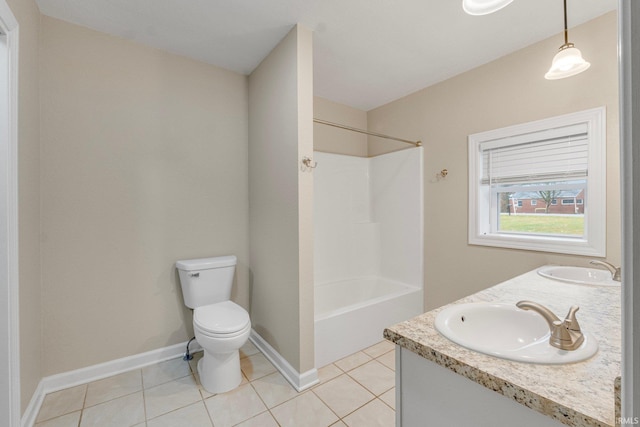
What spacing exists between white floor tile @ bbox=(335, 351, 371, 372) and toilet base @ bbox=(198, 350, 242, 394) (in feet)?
2.58

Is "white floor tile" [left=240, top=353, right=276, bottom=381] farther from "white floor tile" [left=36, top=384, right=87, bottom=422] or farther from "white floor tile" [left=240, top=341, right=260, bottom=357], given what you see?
"white floor tile" [left=36, top=384, right=87, bottom=422]

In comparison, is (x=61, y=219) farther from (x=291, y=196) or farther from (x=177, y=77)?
(x=291, y=196)

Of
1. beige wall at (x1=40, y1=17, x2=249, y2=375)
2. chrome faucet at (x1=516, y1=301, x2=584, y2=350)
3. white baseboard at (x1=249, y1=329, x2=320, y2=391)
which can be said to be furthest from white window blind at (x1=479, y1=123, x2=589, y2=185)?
beige wall at (x1=40, y1=17, x2=249, y2=375)

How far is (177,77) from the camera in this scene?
2246mm

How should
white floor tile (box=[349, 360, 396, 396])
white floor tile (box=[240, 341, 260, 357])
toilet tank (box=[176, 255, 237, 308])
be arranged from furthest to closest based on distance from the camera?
1. white floor tile (box=[240, 341, 260, 357])
2. toilet tank (box=[176, 255, 237, 308])
3. white floor tile (box=[349, 360, 396, 396])

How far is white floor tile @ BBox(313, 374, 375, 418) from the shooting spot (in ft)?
5.52

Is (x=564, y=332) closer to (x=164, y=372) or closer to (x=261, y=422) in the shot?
(x=261, y=422)

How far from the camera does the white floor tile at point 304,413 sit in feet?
5.09

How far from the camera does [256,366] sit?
2.10 metres

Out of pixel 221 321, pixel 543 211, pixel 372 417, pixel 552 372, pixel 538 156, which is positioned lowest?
pixel 372 417

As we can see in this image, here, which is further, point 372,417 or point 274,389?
point 274,389

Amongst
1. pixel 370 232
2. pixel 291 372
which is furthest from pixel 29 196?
pixel 370 232

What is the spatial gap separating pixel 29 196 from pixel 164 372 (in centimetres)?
145

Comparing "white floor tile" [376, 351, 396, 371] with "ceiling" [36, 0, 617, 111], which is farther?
"white floor tile" [376, 351, 396, 371]
